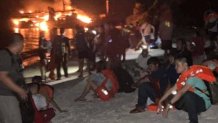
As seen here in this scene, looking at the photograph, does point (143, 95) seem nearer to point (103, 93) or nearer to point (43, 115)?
point (103, 93)

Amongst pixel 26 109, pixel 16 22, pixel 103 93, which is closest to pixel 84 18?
pixel 16 22

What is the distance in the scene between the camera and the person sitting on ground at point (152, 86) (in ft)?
28.0

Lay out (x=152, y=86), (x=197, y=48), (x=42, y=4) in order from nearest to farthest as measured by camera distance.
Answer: (x=152, y=86) < (x=197, y=48) < (x=42, y=4)

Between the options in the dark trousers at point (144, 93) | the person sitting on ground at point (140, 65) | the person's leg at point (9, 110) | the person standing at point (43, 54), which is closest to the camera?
the person's leg at point (9, 110)

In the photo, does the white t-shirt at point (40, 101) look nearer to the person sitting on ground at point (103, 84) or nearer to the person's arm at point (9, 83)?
the person's arm at point (9, 83)

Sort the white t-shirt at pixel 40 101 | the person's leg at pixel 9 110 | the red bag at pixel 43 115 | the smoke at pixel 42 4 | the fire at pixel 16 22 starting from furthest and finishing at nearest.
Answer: the smoke at pixel 42 4
the fire at pixel 16 22
the white t-shirt at pixel 40 101
the red bag at pixel 43 115
the person's leg at pixel 9 110

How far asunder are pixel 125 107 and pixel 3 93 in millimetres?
4173

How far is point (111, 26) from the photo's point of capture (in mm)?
13734

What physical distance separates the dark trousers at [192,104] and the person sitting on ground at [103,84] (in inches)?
118

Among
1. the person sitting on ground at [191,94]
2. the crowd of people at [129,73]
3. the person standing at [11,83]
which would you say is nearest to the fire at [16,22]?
the crowd of people at [129,73]

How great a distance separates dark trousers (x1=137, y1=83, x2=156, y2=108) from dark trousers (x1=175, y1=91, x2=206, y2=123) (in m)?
1.46

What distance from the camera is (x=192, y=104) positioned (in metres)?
6.90

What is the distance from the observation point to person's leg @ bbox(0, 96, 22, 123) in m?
5.43

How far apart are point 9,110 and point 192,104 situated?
2.88 metres
